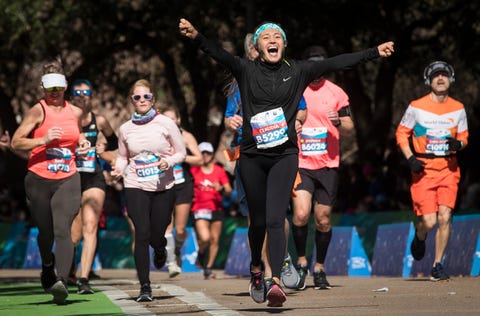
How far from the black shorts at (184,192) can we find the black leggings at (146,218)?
570 cm

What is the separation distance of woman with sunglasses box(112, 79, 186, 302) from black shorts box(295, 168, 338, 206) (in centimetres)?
141

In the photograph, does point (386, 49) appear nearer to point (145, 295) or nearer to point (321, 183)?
point (321, 183)

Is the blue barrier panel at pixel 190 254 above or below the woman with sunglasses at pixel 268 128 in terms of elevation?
below

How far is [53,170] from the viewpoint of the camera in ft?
38.3

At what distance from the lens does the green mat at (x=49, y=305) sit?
1060cm

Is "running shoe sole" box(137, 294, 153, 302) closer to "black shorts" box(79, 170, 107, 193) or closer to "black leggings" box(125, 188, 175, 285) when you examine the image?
"black leggings" box(125, 188, 175, 285)

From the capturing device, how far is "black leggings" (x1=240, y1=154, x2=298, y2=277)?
9914 mm

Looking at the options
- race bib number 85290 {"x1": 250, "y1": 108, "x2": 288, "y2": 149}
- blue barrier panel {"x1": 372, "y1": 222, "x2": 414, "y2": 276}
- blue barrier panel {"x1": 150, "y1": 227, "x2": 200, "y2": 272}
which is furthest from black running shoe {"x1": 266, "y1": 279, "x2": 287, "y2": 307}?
blue barrier panel {"x1": 150, "y1": 227, "x2": 200, "y2": 272}

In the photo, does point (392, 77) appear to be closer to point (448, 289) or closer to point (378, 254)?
point (378, 254)

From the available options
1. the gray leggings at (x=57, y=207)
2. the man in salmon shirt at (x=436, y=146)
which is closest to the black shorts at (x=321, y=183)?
the man in salmon shirt at (x=436, y=146)

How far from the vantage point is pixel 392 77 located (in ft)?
93.5

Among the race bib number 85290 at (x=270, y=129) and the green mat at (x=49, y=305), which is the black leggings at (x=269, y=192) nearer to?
the race bib number 85290 at (x=270, y=129)

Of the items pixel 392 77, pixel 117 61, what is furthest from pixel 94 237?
pixel 117 61

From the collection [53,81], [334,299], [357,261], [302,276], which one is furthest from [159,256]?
[357,261]
